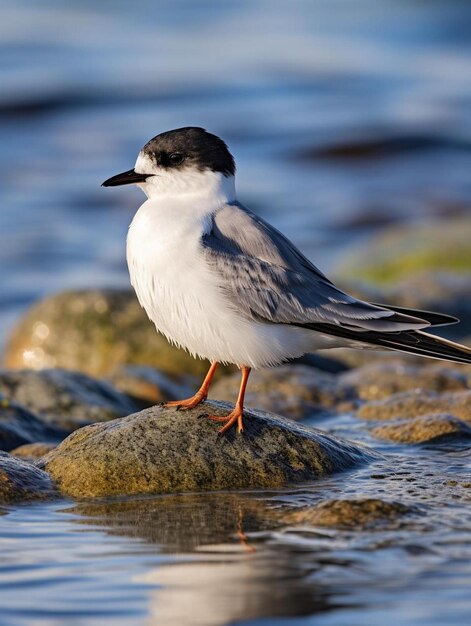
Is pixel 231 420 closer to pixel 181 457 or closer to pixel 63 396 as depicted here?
pixel 181 457

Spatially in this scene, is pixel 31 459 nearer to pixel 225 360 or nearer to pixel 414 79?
pixel 225 360

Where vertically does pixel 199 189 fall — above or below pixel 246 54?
below

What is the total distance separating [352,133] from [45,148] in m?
5.14

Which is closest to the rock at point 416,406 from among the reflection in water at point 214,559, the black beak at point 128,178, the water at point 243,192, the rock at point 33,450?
the water at point 243,192

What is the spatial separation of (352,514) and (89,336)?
5.80 metres

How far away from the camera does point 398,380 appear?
27.6 feet

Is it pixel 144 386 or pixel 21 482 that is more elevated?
pixel 144 386

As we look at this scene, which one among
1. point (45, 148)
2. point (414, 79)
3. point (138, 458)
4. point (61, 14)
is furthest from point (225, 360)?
point (61, 14)

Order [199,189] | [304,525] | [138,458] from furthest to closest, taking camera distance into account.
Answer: [199,189], [138,458], [304,525]

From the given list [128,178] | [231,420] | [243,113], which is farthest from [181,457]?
[243,113]

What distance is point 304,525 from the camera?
15.8ft

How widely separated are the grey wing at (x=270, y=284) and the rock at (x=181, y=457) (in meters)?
0.60

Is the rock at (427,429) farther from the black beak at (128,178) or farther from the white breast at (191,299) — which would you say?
the black beak at (128,178)

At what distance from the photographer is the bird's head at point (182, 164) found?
19.4 feet
